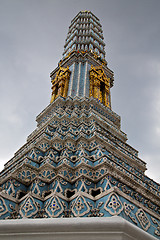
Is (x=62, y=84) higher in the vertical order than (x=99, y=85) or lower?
lower

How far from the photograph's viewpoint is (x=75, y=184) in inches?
217

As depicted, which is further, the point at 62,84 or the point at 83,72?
the point at 83,72

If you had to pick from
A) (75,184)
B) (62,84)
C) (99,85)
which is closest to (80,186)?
(75,184)

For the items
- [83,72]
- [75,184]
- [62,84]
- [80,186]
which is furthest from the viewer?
[83,72]

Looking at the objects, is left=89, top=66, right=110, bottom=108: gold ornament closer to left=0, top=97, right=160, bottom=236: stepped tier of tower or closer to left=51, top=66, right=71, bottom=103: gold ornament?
left=51, top=66, right=71, bottom=103: gold ornament

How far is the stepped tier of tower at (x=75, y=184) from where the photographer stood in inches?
181

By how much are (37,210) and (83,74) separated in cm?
959

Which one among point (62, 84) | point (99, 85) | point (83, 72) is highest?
point (83, 72)

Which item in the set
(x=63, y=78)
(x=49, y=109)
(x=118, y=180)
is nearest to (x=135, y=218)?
(x=118, y=180)

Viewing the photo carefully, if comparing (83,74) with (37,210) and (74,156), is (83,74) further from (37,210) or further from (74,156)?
(37,210)

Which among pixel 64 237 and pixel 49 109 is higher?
pixel 49 109

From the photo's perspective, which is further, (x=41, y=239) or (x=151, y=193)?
(x=151, y=193)

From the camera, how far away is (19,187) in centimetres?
555

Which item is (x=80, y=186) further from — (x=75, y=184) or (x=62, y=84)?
(x=62, y=84)
